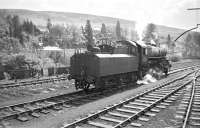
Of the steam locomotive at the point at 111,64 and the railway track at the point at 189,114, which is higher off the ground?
the steam locomotive at the point at 111,64

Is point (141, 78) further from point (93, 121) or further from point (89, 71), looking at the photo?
point (93, 121)

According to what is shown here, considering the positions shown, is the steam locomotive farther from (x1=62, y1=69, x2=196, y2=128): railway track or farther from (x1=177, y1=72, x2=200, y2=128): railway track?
(x1=177, y1=72, x2=200, y2=128): railway track

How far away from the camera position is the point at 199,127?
7.52m

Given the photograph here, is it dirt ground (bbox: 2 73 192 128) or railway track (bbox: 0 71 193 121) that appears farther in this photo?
railway track (bbox: 0 71 193 121)

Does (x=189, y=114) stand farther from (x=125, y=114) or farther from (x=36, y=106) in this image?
(x=36, y=106)

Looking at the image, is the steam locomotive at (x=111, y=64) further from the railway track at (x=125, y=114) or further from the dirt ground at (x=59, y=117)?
the railway track at (x=125, y=114)

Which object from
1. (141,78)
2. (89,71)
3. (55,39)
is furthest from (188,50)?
(89,71)

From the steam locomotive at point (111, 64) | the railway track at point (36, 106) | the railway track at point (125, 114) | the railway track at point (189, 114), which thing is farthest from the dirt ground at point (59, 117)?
the railway track at point (189, 114)

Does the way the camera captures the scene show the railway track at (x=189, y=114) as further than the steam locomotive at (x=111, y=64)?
No

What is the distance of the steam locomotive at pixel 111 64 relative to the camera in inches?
538

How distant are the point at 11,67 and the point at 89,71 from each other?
17.8 meters

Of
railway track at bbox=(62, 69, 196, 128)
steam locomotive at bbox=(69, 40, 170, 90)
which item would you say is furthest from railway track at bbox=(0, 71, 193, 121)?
railway track at bbox=(62, 69, 196, 128)

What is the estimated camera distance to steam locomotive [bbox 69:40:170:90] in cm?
1366

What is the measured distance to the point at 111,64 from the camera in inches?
577
